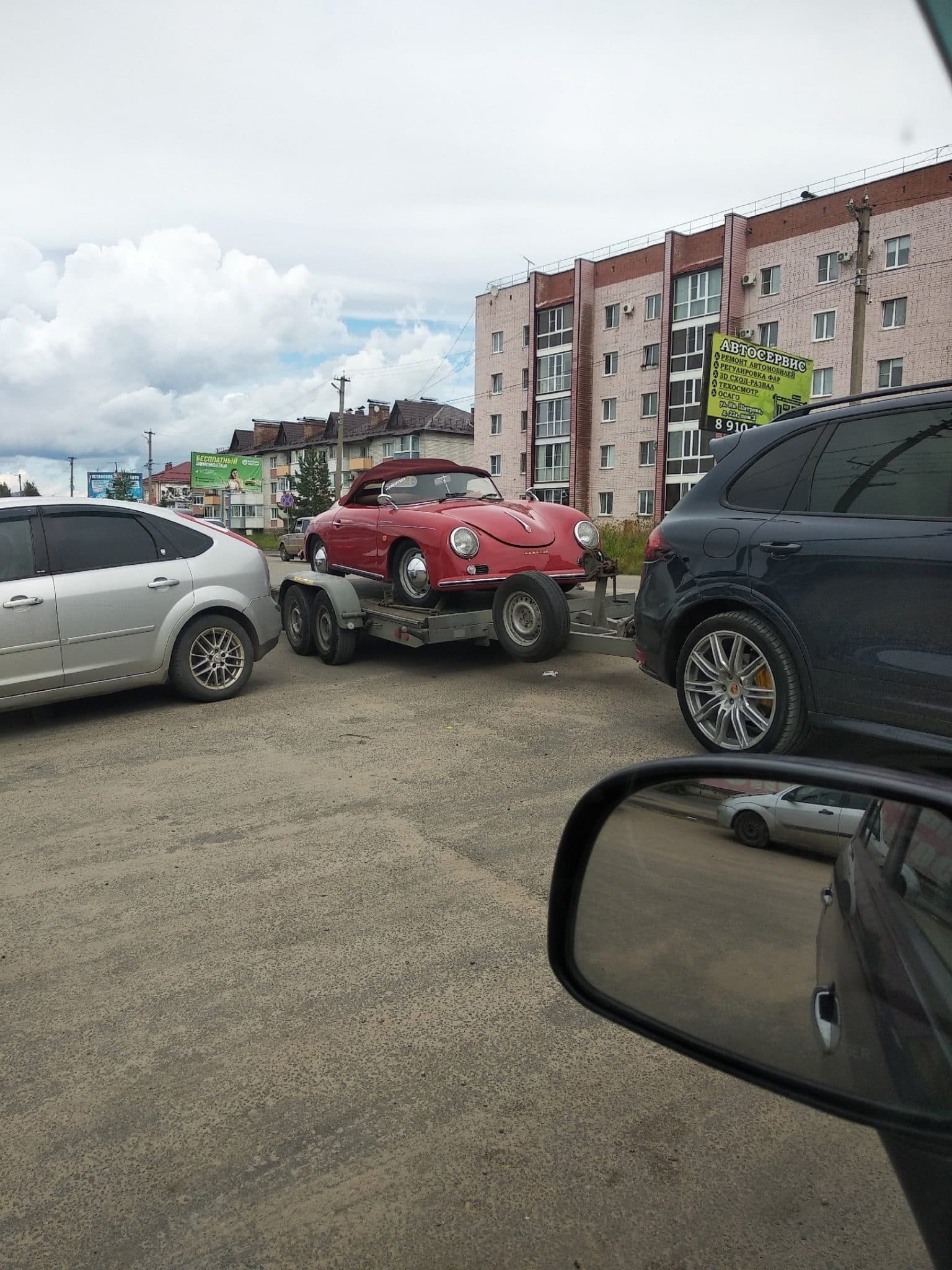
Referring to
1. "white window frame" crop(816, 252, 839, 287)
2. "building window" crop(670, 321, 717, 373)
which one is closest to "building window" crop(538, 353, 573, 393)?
"building window" crop(670, 321, 717, 373)

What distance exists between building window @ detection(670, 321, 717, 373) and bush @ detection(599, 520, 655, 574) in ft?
76.5

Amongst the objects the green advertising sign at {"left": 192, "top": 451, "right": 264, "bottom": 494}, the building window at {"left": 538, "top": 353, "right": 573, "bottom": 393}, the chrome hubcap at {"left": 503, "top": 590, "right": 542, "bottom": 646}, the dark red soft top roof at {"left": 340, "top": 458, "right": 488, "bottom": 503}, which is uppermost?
the building window at {"left": 538, "top": 353, "right": 573, "bottom": 393}

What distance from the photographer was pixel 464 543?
7.64 metres

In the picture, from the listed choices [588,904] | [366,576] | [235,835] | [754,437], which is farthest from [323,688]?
[588,904]

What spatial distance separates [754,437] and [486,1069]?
3768 millimetres

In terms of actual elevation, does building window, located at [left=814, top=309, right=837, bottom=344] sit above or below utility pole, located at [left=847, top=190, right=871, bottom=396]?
above

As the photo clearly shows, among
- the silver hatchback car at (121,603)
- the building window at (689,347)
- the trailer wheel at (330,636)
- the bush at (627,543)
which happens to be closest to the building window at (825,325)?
the building window at (689,347)

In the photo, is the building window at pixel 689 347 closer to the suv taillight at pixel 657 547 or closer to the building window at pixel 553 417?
the building window at pixel 553 417

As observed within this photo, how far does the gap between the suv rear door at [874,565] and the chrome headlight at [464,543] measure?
10.1 ft

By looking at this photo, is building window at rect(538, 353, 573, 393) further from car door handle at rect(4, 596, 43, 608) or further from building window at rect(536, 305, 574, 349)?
car door handle at rect(4, 596, 43, 608)

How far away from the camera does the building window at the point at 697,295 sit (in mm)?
46844

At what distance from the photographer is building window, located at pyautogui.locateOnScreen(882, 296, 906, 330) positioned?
38.7 meters

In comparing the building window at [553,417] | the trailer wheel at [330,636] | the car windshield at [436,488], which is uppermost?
the building window at [553,417]

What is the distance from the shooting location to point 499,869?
3930 millimetres
